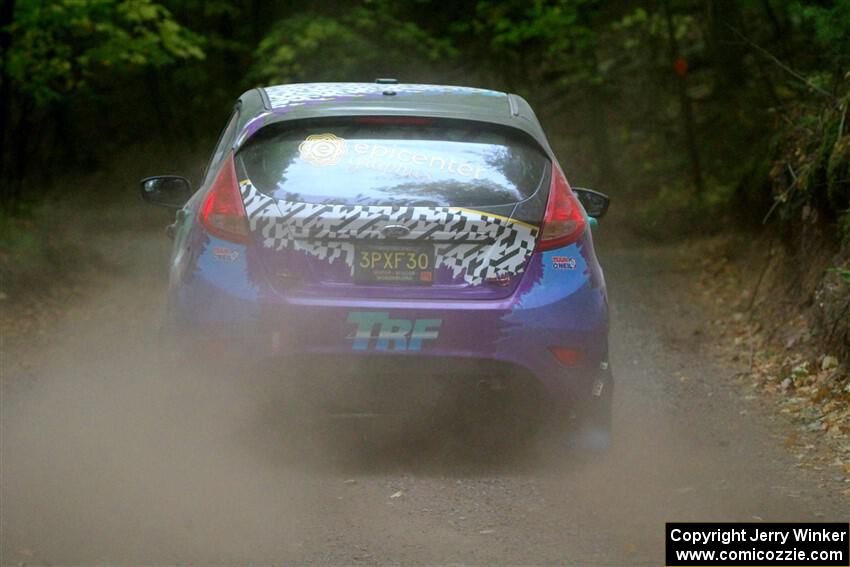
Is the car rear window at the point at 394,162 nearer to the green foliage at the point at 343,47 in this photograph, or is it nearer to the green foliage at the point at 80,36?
the green foliage at the point at 80,36

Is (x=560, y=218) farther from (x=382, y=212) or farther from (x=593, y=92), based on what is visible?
(x=593, y=92)

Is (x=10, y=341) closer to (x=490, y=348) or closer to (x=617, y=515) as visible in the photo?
(x=490, y=348)

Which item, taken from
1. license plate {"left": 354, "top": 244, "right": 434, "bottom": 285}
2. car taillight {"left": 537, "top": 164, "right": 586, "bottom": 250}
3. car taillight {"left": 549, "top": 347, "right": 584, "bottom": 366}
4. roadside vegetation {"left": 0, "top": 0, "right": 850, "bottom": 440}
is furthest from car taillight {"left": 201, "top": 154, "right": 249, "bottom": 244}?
roadside vegetation {"left": 0, "top": 0, "right": 850, "bottom": 440}

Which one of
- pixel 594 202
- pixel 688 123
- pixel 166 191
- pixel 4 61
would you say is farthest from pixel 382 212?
pixel 688 123

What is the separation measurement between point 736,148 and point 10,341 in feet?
36.5

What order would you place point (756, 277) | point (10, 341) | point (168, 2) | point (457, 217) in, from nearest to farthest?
point (457, 217) < point (10, 341) < point (756, 277) < point (168, 2)

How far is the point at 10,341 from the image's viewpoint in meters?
11.2

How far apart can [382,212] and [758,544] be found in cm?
221

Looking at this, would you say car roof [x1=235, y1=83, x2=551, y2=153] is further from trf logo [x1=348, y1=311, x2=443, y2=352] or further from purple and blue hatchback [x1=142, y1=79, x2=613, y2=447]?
trf logo [x1=348, y1=311, x2=443, y2=352]

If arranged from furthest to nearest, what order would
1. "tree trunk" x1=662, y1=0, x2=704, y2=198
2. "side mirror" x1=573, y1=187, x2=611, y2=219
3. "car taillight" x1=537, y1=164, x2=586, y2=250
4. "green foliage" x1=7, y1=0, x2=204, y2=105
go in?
"tree trunk" x1=662, y1=0, x2=704, y2=198
"green foliage" x1=7, y1=0, x2=204, y2=105
"side mirror" x1=573, y1=187, x2=611, y2=219
"car taillight" x1=537, y1=164, x2=586, y2=250

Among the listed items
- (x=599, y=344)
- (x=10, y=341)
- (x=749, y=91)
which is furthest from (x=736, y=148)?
(x=599, y=344)

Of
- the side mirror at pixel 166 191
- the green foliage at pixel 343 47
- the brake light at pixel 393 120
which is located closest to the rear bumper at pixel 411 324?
the brake light at pixel 393 120

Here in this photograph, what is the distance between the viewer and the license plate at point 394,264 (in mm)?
6418

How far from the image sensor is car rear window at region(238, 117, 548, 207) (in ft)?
21.3
